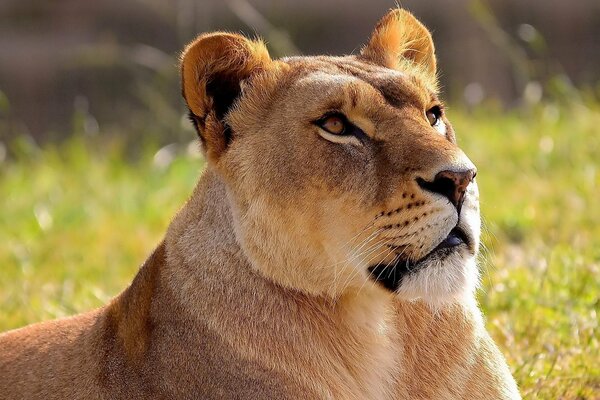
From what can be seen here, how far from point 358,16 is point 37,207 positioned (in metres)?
5.56

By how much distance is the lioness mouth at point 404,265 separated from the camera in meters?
2.66

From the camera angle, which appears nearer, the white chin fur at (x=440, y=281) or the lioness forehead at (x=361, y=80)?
the white chin fur at (x=440, y=281)

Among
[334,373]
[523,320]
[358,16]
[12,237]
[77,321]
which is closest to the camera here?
[334,373]

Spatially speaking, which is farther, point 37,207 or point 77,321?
point 37,207

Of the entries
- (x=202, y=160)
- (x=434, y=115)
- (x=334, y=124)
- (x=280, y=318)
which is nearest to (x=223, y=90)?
(x=334, y=124)

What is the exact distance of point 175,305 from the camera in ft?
9.52

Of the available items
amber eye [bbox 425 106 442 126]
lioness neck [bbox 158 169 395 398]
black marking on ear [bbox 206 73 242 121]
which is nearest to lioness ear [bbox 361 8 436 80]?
amber eye [bbox 425 106 442 126]

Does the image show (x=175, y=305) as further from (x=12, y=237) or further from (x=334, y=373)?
(x=12, y=237)

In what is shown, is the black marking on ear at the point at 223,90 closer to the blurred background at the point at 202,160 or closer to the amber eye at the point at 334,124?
the amber eye at the point at 334,124

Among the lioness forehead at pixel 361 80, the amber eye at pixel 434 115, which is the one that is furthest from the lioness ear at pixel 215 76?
the amber eye at pixel 434 115

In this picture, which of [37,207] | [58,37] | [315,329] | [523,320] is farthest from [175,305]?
[58,37]

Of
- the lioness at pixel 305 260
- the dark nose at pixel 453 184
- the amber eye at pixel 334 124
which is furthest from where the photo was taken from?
the amber eye at pixel 334 124

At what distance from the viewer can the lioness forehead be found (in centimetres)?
291

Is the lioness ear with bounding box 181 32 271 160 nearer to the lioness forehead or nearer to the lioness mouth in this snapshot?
the lioness forehead
